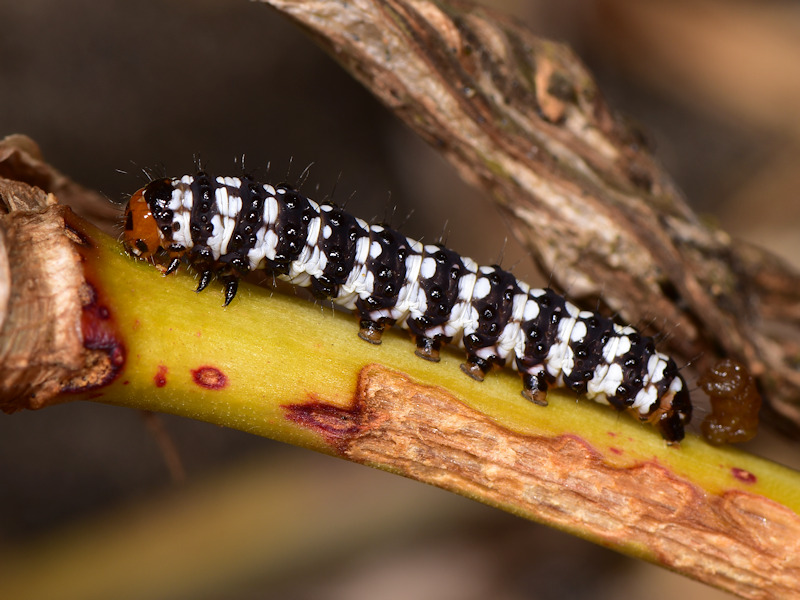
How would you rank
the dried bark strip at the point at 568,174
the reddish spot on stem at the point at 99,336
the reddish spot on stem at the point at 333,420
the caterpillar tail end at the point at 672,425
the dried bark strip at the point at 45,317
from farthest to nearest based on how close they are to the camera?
the dried bark strip at the point at 568,174
the caterpillar tail end at the point at 672,425
the reddish spot on stem at the point at 333,420
the reddish spot on stem at the point at 99,336
the dried bark strip at the point at 45,317

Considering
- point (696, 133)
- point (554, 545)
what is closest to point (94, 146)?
point (554, 545)

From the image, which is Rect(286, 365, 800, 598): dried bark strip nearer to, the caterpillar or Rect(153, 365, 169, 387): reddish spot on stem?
the caterpillar

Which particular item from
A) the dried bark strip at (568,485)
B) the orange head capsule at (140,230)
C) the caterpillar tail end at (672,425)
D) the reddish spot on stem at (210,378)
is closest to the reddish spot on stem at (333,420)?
the dried bark strip at (568,485)

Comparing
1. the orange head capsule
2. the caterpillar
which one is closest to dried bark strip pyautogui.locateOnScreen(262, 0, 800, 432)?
the caterpillar

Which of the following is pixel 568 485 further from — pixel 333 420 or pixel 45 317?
pixel 45 317

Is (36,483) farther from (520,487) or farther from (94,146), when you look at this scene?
(520,487)

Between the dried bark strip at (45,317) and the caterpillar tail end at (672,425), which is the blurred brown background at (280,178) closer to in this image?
the caterpillar tail end at (672,425)
